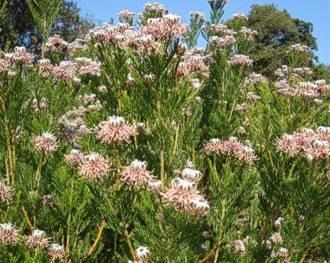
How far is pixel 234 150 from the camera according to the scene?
4098 mm

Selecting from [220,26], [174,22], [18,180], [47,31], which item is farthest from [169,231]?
[220,26]

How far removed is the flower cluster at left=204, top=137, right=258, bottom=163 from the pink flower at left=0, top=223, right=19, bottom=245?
5.44 feet

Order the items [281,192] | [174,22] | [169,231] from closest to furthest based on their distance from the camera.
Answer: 1. [169,231]
2. [174,22]
3. [281,192]

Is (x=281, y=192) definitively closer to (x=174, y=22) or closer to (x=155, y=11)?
(x=174, y=22)

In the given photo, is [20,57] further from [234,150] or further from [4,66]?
[234,150]

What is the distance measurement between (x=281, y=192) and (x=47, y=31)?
3.81m

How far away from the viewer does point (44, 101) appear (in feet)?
18.6

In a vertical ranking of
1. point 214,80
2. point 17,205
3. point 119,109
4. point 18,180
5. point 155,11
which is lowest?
point 17,205

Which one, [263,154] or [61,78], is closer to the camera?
[263,154]

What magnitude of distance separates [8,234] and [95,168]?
0.88 m

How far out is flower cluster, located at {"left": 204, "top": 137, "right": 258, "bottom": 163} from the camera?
13.3 feet

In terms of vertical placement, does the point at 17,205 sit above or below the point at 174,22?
below

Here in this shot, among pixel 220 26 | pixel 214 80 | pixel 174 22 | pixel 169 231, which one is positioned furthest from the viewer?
pixel 220 26

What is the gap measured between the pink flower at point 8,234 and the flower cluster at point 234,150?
1.66m
